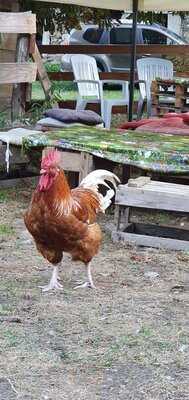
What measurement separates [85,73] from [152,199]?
5437 mm

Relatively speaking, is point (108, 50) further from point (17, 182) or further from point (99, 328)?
point (99, 328)

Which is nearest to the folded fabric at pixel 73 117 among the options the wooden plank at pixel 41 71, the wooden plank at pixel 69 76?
the wooden plank at pixel 41 71

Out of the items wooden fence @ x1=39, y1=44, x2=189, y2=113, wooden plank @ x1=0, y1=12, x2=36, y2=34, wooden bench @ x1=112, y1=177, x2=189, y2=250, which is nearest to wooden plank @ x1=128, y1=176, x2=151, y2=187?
wooden bench @ x1=112, y1=177, x2=189, y2=250

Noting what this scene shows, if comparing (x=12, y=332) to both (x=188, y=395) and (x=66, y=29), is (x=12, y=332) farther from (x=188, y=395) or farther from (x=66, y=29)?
(x=66, y=29)

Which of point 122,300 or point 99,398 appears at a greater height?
point 99,398

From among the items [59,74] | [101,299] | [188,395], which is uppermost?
[188,395]

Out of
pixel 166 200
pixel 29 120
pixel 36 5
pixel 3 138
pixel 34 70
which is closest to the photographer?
pixel 166 200

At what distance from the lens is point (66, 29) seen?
12.1 m

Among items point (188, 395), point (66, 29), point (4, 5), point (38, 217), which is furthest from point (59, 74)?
point (188, 395)

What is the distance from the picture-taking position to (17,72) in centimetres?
690

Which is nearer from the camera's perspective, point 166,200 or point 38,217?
point 38,217

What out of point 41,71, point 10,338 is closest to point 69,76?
point 41,71

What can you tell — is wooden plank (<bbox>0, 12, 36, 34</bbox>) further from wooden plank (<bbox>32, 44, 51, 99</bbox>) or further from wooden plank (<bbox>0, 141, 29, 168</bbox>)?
wooden plank (<bbox>0, 141, 29, 168</bbox>)

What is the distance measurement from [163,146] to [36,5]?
16.6 feet
